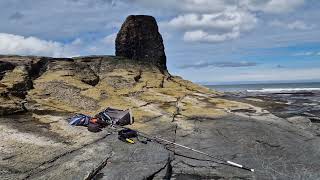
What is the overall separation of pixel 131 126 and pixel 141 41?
20355 mm

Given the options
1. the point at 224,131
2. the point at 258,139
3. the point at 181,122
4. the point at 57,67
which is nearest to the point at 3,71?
the point at 57,67

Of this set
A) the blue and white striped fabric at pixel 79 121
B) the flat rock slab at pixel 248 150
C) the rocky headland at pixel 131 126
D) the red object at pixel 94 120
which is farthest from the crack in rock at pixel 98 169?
the blue and white striped fabric at pixel 79 121

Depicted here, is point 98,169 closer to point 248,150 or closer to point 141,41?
point 248,150

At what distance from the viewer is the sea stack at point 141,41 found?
145 ft

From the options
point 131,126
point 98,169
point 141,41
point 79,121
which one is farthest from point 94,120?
point 141,41

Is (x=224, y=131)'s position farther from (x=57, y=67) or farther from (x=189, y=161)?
(x=57, y=67)

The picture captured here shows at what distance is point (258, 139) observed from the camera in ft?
77.4

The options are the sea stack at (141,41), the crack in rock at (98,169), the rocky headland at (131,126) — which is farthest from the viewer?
the sea stack at (141,41)

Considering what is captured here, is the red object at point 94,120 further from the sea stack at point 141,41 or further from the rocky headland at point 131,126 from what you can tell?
the sea stack at point 141,41

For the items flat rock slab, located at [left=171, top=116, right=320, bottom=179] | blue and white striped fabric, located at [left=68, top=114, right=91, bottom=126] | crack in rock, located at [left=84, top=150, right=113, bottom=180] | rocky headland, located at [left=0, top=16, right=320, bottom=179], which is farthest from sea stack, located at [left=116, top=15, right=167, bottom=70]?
crack in rock, located at [left=84, top=150, right=113, bottom=180]

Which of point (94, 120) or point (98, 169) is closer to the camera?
point (98, 169)

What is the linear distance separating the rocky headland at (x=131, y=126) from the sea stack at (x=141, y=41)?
361cm

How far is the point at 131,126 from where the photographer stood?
24.9 metres

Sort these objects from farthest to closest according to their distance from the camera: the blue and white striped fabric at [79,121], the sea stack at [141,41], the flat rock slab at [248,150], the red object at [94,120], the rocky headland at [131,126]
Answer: the sea stack at [141,41], the blue and white striped fabric at [79,121], the red object at [94,120], the flat rock slab at [248,150], the rocky headland at [131,126]
